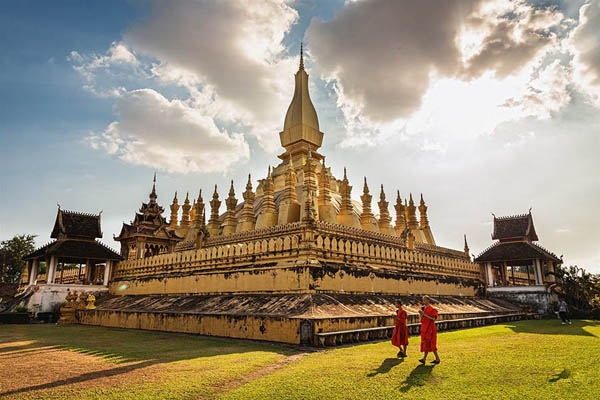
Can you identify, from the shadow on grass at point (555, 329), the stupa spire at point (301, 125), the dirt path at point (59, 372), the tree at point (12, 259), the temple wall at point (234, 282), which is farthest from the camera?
the tree at point (12, 259)

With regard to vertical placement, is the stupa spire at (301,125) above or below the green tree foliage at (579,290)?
above

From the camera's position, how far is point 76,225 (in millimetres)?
26844

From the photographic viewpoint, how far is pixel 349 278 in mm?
15938

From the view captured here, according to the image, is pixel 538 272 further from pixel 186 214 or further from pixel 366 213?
pixel 186 214

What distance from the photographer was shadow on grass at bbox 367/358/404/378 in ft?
24.7

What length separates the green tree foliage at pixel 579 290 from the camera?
2277cm

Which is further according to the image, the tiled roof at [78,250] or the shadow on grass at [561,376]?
the tiled roof at [78,250]

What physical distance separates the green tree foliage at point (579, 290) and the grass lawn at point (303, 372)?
14309mm

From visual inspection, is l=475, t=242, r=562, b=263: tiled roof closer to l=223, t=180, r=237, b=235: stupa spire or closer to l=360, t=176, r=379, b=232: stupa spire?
l=360, t=176, r=379, b=232: stupa spire

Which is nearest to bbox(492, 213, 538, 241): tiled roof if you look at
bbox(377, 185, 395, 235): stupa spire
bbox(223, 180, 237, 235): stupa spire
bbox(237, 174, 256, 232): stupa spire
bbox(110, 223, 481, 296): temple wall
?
bbox(110, 223, 481, 296): temple wall

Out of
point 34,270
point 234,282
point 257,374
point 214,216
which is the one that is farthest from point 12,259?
point 257,374

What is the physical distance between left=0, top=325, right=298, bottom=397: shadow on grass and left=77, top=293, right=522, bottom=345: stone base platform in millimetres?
560

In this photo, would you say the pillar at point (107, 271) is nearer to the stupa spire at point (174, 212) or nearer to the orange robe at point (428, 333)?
the stupa spire at point (174, 212)

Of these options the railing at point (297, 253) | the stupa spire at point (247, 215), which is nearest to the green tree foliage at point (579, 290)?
the railing at point (297, 253)
